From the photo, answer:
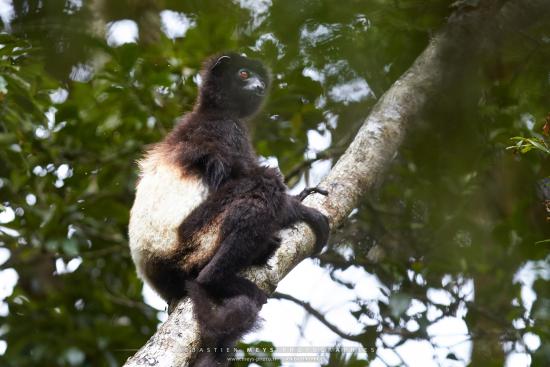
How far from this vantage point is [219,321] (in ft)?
13.2

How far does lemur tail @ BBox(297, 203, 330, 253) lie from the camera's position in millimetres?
5016

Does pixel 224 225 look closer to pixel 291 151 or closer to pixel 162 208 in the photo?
pixel 162 208

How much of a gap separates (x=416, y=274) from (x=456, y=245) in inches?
20.2

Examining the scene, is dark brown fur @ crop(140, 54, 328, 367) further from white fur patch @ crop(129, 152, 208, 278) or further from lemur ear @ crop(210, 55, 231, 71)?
lemur ear @ crop(210, 55, 231, 71)

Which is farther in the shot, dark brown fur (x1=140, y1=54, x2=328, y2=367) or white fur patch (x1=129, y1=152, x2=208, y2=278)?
white fur patch (x1=129, y1=152, x2=208, y2=278)

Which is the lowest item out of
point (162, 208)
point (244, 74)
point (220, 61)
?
point (162, 208)

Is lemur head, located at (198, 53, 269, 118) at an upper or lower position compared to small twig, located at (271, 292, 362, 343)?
upper

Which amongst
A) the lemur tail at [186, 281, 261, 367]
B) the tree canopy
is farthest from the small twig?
the lemur tail at [186, 281, 261, 367]

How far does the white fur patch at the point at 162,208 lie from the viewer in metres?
5.06

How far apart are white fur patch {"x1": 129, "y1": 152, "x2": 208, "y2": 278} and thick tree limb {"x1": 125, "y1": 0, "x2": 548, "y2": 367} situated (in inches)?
31.5

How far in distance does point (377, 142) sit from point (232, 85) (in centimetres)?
176

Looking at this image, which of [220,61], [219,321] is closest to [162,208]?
[219,321]

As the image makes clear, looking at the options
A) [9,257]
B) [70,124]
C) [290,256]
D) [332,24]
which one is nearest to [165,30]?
[70,124]

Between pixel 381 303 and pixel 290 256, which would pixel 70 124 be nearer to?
pixel 290 256
